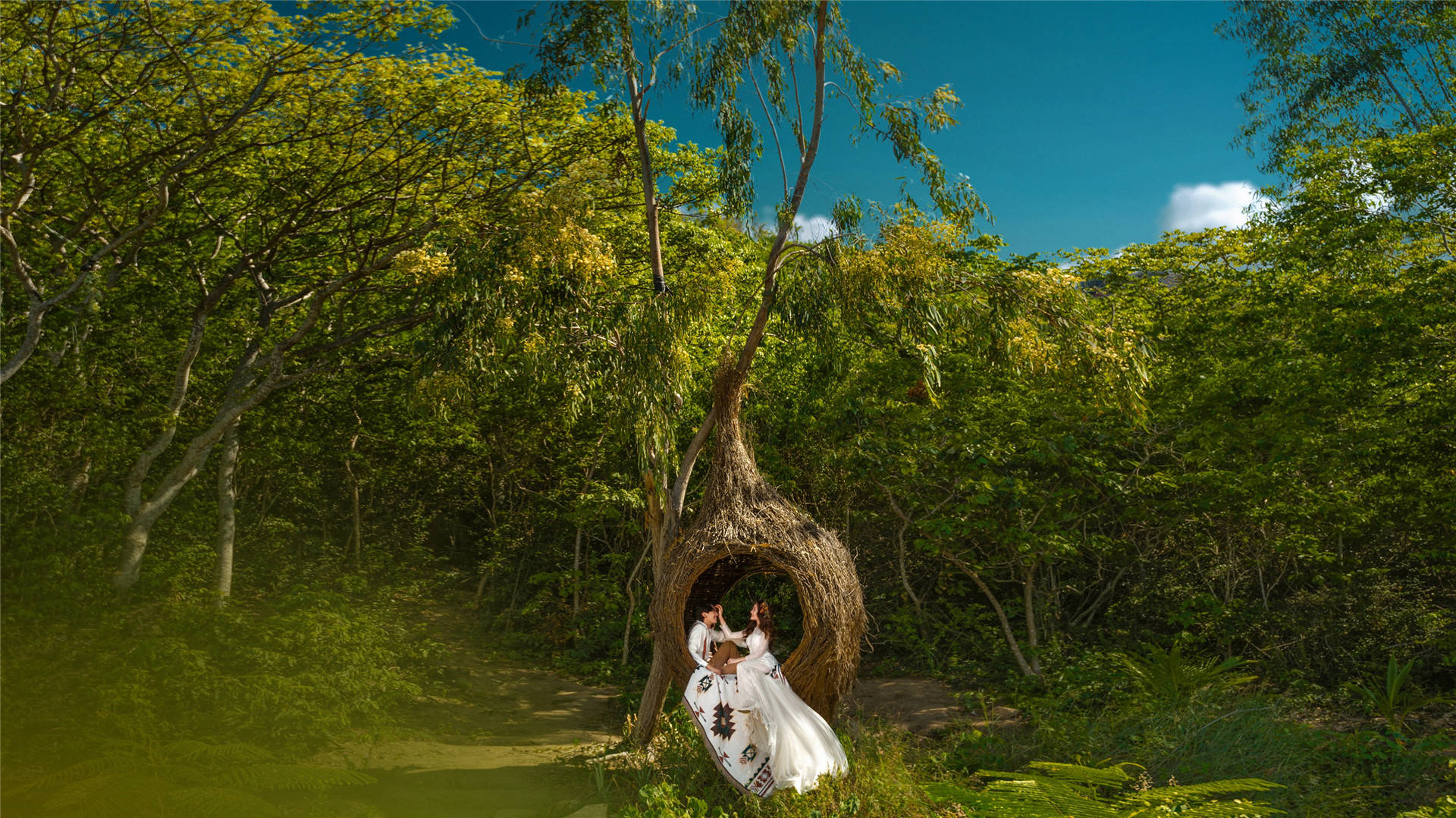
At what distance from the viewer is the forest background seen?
8062 millimetres

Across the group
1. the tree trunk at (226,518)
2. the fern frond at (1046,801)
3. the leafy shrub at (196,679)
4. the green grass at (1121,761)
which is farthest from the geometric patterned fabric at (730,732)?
the tree trunk at (226,518)

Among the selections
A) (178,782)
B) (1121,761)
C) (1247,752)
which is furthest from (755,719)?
(178,782)

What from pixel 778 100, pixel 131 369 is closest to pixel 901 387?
pixel 778 100

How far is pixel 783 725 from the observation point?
6418 millimetres

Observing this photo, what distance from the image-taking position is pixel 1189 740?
7051 millimetres

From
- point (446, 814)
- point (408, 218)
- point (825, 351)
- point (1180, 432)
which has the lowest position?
point (446, 814)

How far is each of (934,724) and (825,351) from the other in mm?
4513

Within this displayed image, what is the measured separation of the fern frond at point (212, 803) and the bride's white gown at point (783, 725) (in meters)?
3.47

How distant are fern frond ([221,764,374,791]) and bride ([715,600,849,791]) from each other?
2835mm

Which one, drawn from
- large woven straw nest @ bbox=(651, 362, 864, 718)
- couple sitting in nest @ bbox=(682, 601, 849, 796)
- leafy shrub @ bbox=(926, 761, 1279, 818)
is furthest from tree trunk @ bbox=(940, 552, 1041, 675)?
leafy shrub @ bbox=(926, 761, 1279, 818)

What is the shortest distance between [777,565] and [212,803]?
14.6ft

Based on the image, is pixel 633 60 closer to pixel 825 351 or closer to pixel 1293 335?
pixel 825 351

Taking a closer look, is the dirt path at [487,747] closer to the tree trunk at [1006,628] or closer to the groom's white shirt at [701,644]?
the groom's white shirt at [701,644]

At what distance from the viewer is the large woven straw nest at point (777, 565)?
7.27m
